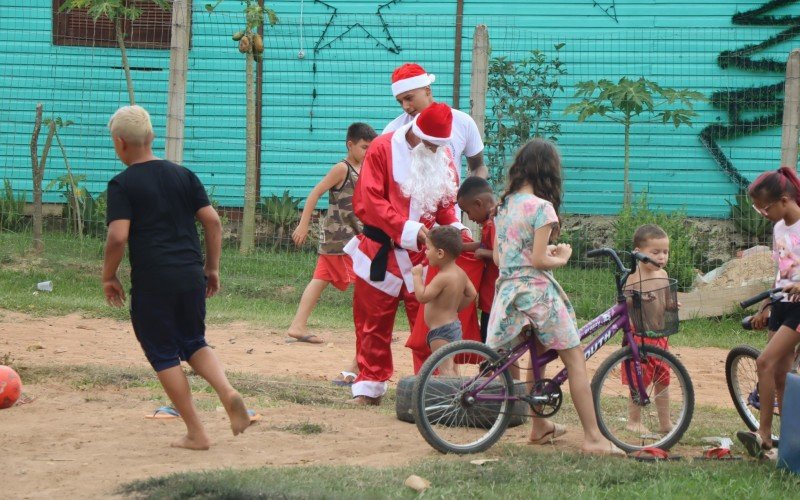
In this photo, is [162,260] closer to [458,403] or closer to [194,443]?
[194,443]

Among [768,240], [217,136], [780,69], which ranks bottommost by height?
[768,240]

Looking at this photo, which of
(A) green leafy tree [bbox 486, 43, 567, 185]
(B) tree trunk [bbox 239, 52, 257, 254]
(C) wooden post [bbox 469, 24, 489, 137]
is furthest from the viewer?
(A) green leafy tree [bbox 486, 43, 567, 185]

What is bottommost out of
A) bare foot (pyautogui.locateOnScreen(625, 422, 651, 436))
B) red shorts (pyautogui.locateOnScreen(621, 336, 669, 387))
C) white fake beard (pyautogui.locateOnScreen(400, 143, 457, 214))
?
bare foot (pyautogui.locateOnScreen(625, 422, 651, 436))

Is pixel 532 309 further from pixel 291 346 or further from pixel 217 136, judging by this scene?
pixel 217 136

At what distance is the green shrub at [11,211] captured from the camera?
543 inches

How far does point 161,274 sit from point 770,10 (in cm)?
1066

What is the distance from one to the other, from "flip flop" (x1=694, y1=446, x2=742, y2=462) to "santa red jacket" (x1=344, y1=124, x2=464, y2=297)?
6.69ft

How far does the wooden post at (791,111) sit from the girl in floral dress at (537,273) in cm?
644

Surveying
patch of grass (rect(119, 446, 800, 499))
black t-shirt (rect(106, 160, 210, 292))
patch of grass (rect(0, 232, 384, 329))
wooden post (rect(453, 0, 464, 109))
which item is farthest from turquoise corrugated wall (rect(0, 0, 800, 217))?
black t-shirt (rect(106, 160, 210, 292))

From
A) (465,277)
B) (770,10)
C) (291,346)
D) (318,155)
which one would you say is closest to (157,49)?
(318,155)

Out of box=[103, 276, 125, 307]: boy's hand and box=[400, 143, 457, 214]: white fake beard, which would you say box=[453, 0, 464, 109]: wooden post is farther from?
box=[103, 276, 125, 307]: boy's hand

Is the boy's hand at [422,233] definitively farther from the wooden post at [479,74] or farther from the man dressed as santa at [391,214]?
the wooden post at [479,74]

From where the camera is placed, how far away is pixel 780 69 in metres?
13.3

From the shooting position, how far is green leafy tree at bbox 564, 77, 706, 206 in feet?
40.7
